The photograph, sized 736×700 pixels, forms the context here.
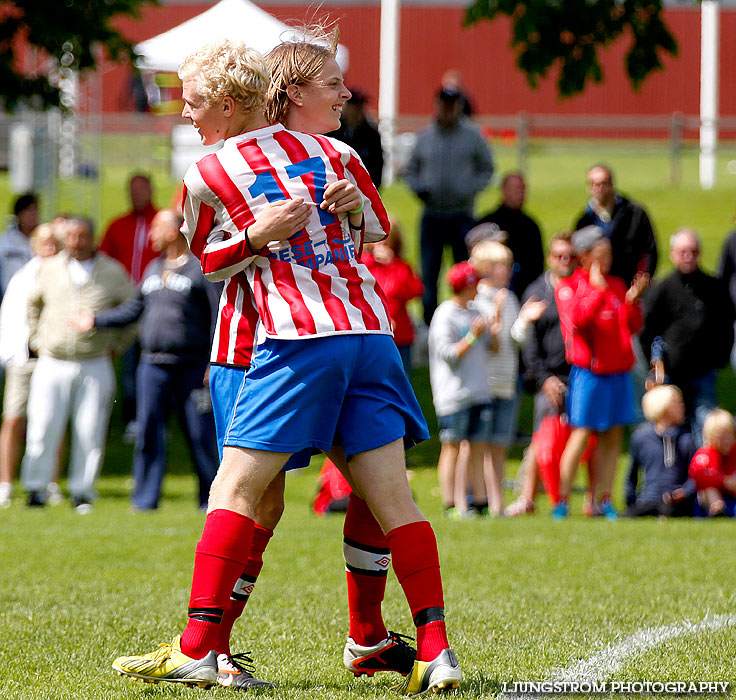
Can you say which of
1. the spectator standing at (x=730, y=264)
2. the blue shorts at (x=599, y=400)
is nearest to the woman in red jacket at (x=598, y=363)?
the blue shorts at (x=599, y=400)

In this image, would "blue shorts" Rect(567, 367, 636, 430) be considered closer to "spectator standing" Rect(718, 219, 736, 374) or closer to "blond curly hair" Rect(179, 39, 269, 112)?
"spectator standing" Rect(718, 219, 736, 374)

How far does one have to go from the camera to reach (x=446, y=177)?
559 inches

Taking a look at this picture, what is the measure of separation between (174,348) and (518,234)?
14.7 ft

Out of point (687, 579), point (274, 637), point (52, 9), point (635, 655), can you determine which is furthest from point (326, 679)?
point (52, 9)

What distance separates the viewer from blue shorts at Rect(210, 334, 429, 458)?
4.04m

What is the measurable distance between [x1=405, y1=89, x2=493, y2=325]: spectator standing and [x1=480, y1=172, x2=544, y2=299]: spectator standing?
1.09 meters

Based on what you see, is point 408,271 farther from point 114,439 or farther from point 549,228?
point 549,228

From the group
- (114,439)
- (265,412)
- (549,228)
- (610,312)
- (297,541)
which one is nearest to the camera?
(265,412)

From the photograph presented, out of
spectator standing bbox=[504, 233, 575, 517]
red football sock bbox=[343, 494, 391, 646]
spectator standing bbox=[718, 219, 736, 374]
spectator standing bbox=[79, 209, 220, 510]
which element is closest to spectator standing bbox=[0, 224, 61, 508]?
spectator standing bbox=[79, 209, 220, 510]

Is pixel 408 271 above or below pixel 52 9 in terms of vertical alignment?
below

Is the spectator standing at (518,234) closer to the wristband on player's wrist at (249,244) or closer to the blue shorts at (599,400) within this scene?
the blue shorts at (599,400)

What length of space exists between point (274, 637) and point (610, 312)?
19.0 ft

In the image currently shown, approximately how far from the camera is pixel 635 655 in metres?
4.67

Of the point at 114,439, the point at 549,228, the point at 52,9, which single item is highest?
the point at 52,9
